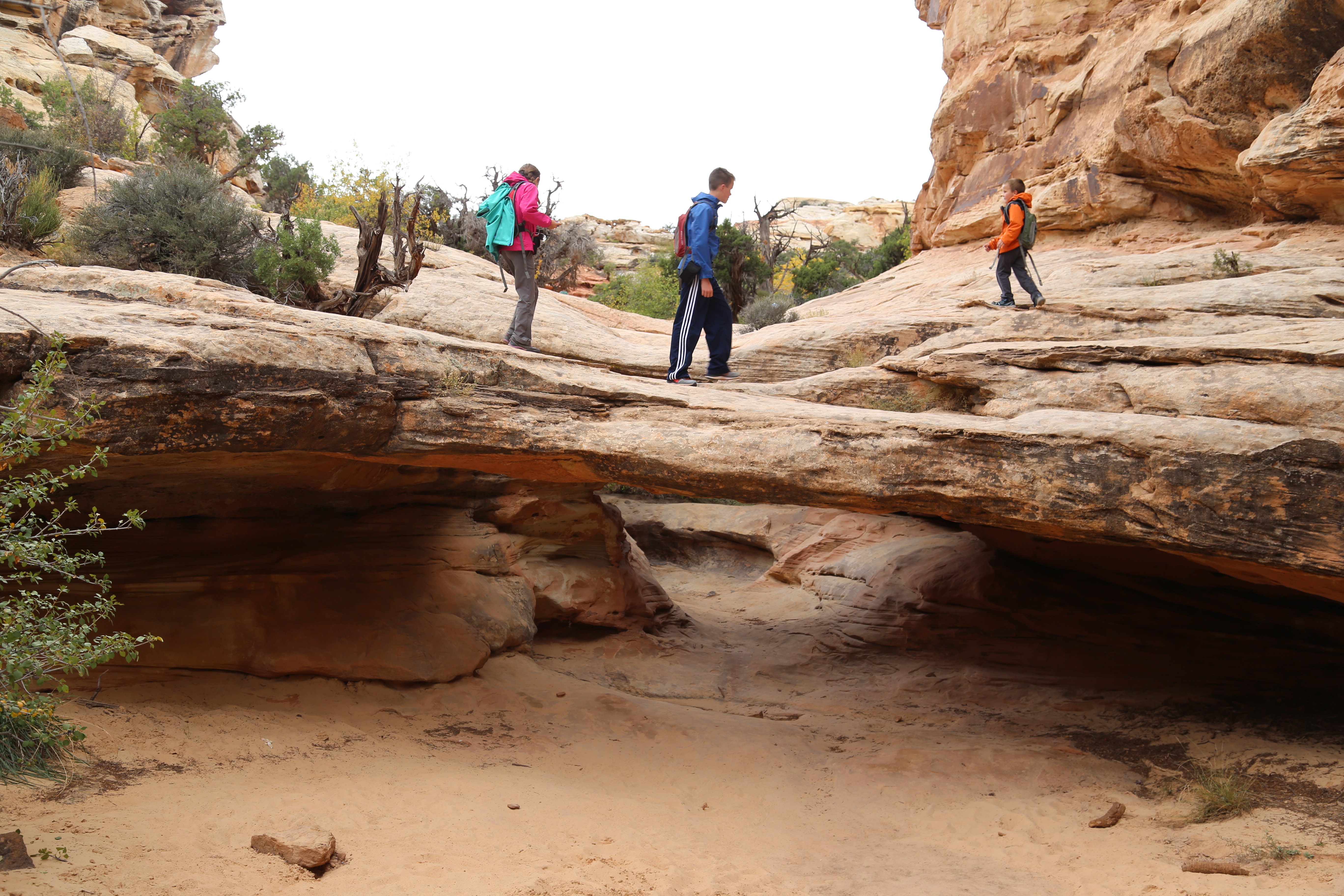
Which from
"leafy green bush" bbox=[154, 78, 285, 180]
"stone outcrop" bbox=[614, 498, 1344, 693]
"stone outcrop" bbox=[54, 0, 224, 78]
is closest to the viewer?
"stone outcrop" bbox=[614, 498, 1344, 693]

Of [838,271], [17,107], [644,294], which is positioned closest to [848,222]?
[838,271]

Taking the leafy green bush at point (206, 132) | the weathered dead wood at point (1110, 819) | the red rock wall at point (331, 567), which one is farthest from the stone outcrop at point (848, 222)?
the weathered dead wood at point (1110, 819)

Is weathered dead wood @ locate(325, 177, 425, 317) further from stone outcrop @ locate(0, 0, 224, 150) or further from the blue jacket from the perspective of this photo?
stone outcrop @ locate(0, 0, 224, 150)

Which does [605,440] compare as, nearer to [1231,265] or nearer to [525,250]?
[525,250]

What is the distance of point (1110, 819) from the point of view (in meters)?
5.62

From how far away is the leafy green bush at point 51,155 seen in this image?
12.5 metres

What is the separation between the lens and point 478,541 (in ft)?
31.8

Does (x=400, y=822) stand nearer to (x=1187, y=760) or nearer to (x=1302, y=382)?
(x=1187, y=760)

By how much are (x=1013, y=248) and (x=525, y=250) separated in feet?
18.2

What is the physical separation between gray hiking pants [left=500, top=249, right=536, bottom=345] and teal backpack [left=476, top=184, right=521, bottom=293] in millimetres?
133

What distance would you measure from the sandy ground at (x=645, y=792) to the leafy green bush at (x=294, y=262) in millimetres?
6214

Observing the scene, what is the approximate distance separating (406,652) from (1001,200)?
39.7 ft

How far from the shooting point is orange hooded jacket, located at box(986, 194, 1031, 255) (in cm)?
924

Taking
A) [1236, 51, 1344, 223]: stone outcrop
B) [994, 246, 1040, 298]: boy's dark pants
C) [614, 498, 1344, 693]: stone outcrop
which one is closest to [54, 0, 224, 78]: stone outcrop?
[614, 498, 1344, 693]: stone outcrop
